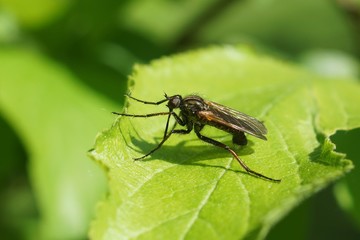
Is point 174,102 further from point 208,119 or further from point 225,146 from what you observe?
point 225,146

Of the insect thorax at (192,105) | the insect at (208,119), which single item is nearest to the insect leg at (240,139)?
the insect at (208,119)

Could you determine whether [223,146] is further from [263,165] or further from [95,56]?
[95,56]

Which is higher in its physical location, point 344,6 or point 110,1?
point 344,6

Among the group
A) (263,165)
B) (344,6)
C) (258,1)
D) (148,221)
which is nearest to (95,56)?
(258,1)

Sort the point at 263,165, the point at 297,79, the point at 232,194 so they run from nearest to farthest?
the point at 232,194 < the point at 263,165 < the point at 297,79

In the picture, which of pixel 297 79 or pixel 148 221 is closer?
pixel 148 221

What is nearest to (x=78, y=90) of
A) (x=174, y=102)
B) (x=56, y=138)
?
(x=56, y=138)
